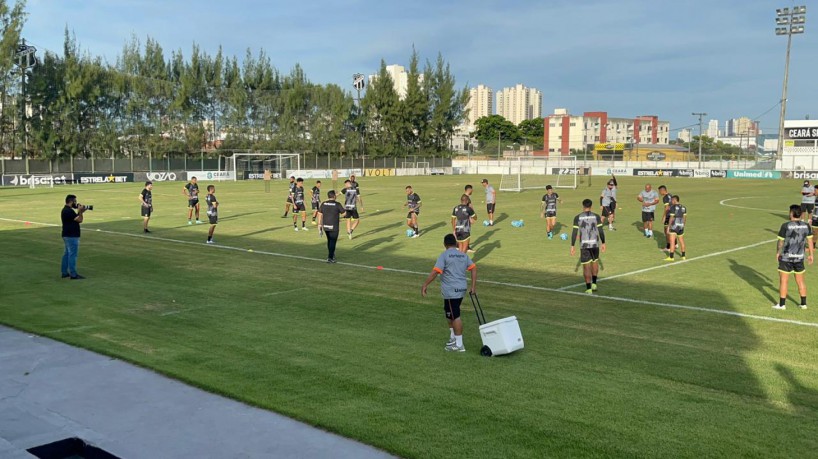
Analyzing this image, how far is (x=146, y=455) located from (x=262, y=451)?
1.18 metres

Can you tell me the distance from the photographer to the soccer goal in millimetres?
49015

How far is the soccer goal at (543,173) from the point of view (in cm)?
6868

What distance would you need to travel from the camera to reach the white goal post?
259 feet

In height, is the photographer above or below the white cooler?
above

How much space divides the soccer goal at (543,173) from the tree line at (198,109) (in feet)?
64.3

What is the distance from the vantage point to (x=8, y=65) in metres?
70.2

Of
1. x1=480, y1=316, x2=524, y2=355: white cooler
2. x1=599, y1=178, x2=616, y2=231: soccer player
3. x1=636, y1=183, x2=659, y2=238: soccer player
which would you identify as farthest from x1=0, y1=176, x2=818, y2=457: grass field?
x1=599, y1=178, x2=616, y2=231: soccer player

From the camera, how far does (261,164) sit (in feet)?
270

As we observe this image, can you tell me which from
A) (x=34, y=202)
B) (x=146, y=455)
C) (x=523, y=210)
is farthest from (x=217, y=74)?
(x=146, y=455)

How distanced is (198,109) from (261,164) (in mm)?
15262

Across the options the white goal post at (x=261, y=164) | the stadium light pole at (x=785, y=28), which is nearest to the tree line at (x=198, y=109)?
the white goal post at (x=261, y=164)

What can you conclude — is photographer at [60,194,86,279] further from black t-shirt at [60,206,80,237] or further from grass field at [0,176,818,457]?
grass field at [0,176,818,457]

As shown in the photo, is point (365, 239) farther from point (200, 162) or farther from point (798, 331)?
point (200, 162)

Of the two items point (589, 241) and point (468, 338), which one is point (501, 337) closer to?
point (468, 338)
